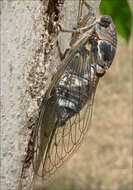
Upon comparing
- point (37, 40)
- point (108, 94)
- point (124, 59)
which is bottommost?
point (108, 94)

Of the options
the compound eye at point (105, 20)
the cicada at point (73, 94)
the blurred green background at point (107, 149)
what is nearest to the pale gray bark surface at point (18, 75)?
the cicada at point (73, 94)

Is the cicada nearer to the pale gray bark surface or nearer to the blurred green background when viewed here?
the pale gray bark surface

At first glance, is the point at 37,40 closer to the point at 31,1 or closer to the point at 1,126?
the point at 31,1

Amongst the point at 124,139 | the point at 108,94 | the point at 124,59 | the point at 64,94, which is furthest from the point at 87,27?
the point at 124,59

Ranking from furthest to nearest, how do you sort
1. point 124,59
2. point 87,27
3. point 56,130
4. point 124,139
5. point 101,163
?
point 124,59, point 124,139, point 101,163, point 87,27, point 56,130

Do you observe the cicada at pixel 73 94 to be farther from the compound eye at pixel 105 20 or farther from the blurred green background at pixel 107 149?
the blurred green background at pixel 107 149

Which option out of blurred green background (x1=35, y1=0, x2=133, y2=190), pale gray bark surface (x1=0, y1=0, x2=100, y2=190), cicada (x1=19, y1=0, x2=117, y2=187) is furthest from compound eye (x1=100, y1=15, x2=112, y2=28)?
blurred green background (x1=35, y1=0, x2=133, y2=190)

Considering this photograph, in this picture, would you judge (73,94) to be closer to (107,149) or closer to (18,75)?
(18,75)
